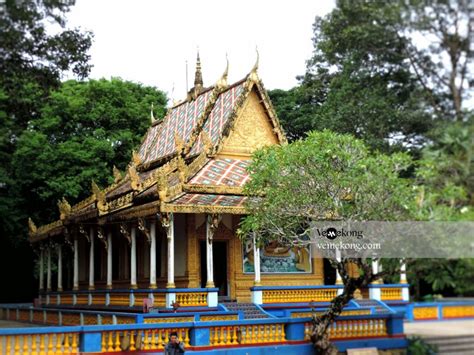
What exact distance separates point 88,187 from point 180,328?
2027 cm

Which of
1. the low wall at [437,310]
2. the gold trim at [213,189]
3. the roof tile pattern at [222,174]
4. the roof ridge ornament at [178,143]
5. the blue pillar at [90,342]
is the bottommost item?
the low wall at [437,310]

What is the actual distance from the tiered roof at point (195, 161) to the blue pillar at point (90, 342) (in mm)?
7196

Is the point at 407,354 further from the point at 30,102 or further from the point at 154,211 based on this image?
the point at 30,102

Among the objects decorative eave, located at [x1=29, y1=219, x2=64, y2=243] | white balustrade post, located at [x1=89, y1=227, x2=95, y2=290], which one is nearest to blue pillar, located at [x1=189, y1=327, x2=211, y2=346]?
white balustrade post, located at [x1=89, y1=227, x2=95, y2=290]

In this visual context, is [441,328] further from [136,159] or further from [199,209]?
[136,159]

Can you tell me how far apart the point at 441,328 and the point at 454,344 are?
3.10 metres

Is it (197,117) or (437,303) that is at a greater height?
(197,117)

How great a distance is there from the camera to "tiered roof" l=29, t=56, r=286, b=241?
2088cm

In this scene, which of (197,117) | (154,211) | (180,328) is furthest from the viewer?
(197,117)

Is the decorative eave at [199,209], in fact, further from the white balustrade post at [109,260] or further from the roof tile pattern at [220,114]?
the white balustrade post at [109,260]

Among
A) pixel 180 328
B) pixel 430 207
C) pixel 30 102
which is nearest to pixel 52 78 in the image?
pixel 30 102

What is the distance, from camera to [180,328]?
14.5m

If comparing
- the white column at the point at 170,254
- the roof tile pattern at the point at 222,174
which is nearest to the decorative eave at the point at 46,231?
the roof tile pattern at the point at 222,174

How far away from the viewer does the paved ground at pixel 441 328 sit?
744 inches
